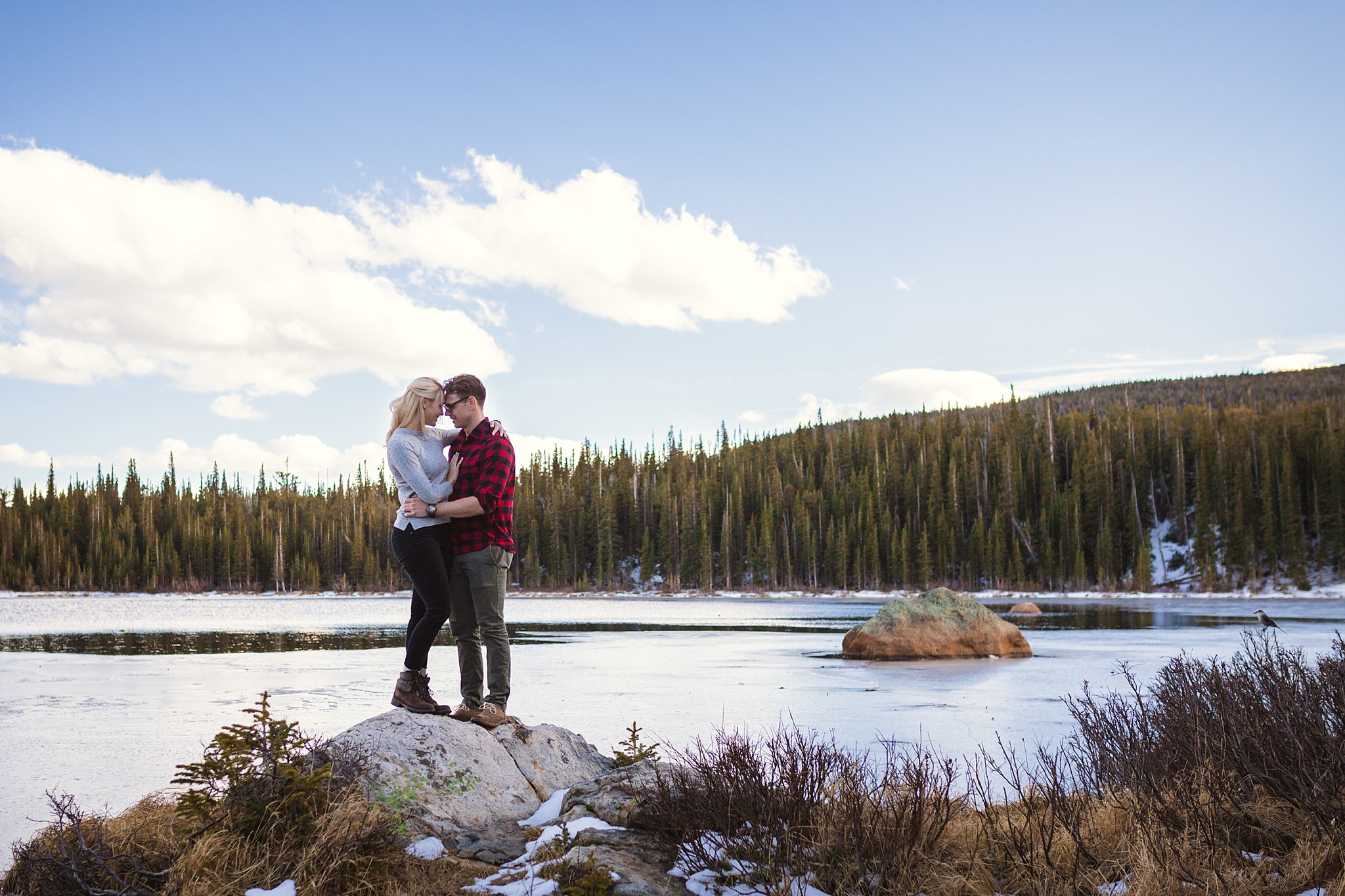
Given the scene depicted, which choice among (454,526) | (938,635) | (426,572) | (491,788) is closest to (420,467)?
(454,526)

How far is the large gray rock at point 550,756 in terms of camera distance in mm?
7164

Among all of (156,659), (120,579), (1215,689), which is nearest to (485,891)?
(1215,689)

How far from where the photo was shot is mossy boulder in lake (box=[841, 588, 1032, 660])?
19141 mm

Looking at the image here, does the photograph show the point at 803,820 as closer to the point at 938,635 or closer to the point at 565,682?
the point at 565,682

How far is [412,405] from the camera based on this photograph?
258 inches

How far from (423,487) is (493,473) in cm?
50

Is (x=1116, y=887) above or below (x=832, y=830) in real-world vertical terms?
below

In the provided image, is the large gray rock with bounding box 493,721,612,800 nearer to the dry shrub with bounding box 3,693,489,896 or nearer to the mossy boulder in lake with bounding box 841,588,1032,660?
the dry shrub with bounding box 3,693,489,896

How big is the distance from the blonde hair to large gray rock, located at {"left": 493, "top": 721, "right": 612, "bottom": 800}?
2.45 meters

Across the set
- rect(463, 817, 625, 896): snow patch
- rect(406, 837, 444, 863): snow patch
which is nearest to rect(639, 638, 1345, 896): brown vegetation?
rect(463, 817, 625, 896): snow patch

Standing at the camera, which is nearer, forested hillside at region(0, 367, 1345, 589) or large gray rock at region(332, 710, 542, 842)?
large gray rock at region(332, 710, 542, 842)

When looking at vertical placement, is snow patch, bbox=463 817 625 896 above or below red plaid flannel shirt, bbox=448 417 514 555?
below

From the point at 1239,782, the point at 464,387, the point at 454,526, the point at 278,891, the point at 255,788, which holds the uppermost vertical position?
the point at 464,387

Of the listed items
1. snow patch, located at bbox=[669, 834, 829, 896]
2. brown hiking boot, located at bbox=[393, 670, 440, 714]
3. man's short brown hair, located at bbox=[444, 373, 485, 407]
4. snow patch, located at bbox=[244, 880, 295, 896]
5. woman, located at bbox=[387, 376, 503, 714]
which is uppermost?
man's short brown hair, located at bbox=[444, 373, 485, 407]
